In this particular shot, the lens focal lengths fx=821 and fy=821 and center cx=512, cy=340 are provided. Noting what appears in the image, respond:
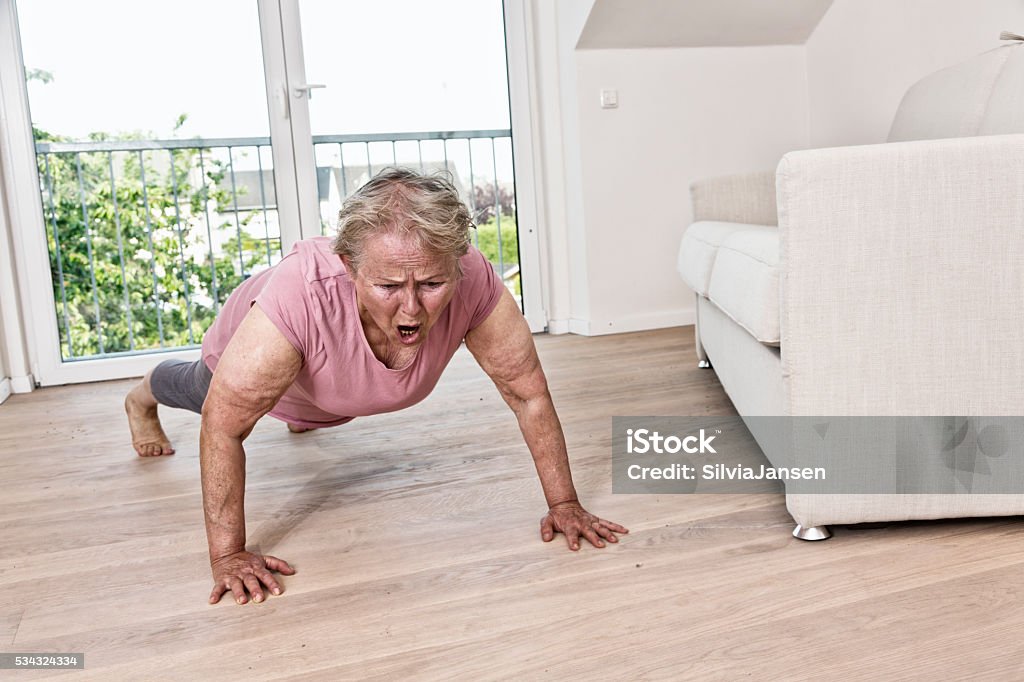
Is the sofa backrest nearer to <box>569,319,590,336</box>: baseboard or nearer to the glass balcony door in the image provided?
the glass balcony door

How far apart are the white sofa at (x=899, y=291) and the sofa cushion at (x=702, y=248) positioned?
2.11 feet

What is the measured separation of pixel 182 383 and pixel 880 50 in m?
2.64

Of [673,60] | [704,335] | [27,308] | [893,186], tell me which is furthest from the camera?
[673,60]

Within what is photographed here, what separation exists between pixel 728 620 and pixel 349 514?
0.76 meters

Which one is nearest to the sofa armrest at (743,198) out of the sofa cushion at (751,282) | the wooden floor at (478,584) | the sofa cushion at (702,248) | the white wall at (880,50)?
the sofa cushion at (702,248)

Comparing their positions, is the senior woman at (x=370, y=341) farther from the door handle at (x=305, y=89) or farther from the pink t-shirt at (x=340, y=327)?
the door handle at (x=305, y=89)

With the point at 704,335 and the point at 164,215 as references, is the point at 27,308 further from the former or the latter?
the point at 704,335

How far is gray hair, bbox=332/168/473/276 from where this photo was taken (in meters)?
1.10

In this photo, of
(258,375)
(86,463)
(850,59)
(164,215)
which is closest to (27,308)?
(164,215)

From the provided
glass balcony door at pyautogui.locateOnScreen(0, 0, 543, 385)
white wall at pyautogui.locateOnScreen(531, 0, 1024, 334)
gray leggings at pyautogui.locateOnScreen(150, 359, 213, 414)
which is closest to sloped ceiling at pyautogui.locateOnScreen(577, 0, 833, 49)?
white wall at pyautogui.locateOnScreen(531, 0, 1024, 334)

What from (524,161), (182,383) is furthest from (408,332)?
(524,161)

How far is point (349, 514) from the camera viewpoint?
5.04ft

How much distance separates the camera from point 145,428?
2.02m

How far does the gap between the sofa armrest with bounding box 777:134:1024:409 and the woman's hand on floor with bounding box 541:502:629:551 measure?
355 mm
